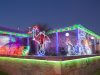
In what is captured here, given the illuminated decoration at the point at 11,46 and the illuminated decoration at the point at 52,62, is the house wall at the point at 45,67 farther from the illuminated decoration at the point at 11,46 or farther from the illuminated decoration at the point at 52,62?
the illuminated decoration at the point at 11,46

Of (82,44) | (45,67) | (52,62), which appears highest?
(82,44)

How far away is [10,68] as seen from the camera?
21.5 ft

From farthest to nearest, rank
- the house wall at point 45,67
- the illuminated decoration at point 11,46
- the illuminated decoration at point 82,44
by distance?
the illuminated decoration at point 82,44 → the illuminated decoration at point 11,46 → the house wall at point 45,67

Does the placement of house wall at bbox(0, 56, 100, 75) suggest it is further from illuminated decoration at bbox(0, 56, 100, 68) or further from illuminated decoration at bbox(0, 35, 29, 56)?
illuminated decoration at bbox(0, 35, 29, 56)

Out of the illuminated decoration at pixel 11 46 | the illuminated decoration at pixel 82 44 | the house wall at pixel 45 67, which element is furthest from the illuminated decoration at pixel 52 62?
the illuminated decoration at pixel 82 44

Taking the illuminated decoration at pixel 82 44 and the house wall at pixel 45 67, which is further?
the illuminated decoration at pixel 82 44

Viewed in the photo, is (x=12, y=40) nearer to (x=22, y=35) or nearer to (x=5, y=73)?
(x=22, y=35)

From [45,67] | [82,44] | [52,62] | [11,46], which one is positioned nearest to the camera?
[52,62]

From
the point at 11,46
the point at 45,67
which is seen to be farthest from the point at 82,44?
the point at 45,67

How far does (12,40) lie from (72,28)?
19.2 ft

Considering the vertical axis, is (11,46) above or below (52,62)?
above

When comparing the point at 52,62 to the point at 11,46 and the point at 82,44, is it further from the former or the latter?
the point at 82,44

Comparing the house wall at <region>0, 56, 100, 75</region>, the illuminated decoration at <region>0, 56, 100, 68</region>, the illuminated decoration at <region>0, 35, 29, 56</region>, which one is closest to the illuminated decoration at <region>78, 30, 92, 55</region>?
the illuminated decoration at <region>0, 35, 29, 56</region>

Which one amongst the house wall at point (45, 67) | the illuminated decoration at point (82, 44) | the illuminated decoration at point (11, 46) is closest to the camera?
the house wall at point (45, 67)
